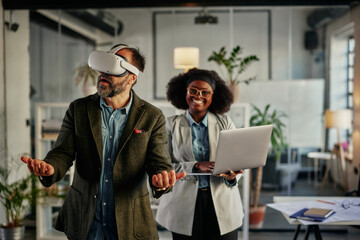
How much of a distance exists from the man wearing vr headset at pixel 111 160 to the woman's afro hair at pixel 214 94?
926 mm

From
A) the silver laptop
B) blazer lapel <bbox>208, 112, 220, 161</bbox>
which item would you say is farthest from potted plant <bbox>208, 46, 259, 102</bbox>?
the silver laptop

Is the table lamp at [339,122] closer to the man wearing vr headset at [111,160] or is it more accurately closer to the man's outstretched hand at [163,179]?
the man wearing vr headset at [111,160]

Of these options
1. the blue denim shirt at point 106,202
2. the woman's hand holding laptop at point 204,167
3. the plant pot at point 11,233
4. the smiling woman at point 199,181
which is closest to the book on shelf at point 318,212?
the smiling woman at point 199,181

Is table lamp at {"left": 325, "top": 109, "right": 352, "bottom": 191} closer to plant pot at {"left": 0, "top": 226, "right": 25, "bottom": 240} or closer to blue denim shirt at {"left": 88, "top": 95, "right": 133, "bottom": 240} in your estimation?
plant pot at {"left": 0, "top": 226, "right": 25, "bottom": 240}

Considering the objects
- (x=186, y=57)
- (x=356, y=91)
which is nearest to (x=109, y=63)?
(x=186, y=57)

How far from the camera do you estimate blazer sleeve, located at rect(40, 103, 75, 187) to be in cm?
179

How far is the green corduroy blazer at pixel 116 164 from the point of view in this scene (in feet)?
5.90

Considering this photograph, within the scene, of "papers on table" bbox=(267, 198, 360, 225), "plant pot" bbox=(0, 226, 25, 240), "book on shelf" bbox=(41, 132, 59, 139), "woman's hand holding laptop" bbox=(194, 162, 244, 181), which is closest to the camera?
"woman's hand holding laptop" bbox=(194, 162, 244, 181)

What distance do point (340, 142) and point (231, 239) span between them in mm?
3249

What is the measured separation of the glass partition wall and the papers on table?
2.32 metres

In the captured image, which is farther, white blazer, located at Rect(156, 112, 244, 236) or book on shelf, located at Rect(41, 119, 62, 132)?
book on shelf, located at Rect(41, 119, 62, 132)

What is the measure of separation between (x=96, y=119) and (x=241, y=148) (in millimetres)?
883

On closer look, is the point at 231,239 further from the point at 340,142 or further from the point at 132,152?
the point at 340,142

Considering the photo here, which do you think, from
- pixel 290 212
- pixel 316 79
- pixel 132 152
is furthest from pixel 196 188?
pixel 316 79
